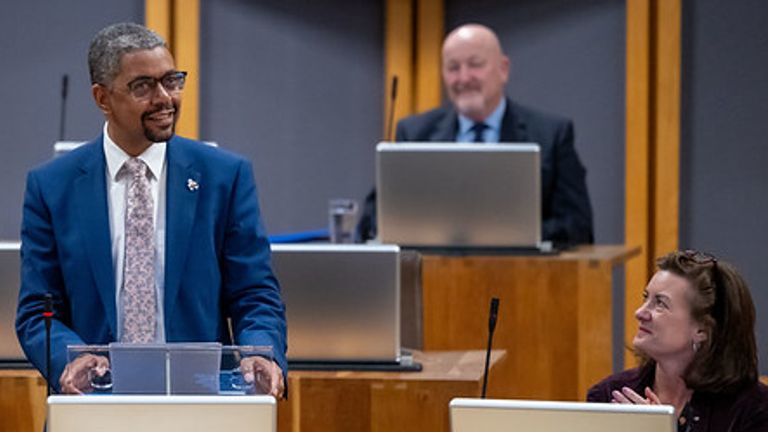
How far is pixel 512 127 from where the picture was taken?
240 inches

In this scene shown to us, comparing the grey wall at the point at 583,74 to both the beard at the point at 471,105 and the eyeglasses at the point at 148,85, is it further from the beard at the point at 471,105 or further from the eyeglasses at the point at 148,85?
the eyeglasses at the point at 148,85

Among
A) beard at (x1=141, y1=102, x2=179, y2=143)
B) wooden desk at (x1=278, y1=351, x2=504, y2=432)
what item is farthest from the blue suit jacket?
wooden desk at (x1=278, y1=351, x2=504, y2=432)

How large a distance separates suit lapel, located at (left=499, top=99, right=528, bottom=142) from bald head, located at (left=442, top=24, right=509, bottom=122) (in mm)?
62

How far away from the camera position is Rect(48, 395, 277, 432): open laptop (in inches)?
93.5

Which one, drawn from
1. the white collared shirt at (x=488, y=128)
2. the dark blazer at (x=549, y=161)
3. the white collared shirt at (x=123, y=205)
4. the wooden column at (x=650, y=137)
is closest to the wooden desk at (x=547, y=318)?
the dark blazer at (x=549, y=161)

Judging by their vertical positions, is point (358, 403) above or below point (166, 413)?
below

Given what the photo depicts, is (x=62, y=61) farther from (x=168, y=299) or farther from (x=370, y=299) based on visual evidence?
(x=168, y=299)

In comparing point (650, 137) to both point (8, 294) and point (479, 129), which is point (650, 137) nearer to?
point (479, 129)

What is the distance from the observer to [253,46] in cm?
741

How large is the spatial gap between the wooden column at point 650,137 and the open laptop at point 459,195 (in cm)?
225

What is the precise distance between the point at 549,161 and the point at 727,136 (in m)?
1.39

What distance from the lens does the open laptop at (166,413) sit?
2.38 metres

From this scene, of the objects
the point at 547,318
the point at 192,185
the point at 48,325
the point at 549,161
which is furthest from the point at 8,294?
the point at 549,161

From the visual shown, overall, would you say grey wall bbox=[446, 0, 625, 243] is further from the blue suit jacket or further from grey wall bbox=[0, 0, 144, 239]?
the blue suit jacket
